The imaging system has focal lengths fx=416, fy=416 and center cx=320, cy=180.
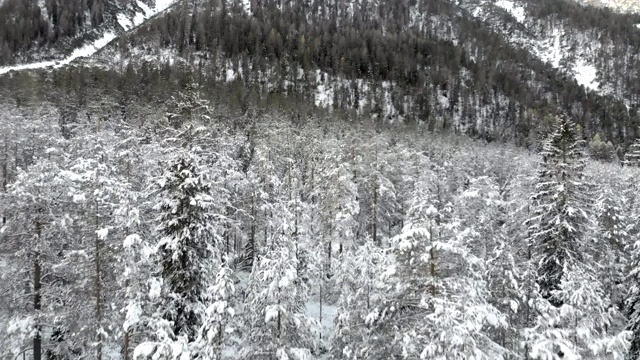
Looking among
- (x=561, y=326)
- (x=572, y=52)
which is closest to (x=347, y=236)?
(x=561, y=326)

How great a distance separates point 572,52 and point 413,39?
84515mm

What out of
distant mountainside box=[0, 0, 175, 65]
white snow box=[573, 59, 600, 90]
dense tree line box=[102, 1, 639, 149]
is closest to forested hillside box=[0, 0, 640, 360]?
dense tree line box=[102, 1, 639, 149]

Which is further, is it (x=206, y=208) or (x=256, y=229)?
(x=256, y=229)

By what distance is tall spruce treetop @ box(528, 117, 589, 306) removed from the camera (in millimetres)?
20688

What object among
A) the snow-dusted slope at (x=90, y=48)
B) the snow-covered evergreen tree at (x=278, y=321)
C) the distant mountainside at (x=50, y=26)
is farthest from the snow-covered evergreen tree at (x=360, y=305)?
the distant mountainside at (x=50, y=26)

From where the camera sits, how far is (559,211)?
21.3 meters

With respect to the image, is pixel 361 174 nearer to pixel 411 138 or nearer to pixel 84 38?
pixel 411 138

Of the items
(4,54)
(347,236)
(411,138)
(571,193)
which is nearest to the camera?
(571,193)

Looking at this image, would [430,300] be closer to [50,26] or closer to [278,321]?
[278,321]

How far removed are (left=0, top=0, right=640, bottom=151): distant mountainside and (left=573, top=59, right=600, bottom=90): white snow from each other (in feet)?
1.38

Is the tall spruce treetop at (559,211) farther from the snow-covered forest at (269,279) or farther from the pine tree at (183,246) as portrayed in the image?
the pine tree at (183,246)

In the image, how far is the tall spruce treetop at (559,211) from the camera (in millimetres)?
20688

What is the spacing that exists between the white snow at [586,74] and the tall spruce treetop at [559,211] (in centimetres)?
17436

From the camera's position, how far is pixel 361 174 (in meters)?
41.2
